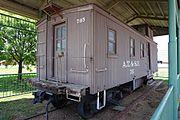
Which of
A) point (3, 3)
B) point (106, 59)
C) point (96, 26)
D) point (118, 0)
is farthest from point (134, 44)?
point (3, 3)

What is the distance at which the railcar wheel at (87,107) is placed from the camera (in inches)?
204

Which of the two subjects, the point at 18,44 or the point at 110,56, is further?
the point at 18,44

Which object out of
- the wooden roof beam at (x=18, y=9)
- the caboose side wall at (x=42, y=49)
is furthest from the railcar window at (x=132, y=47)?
the wooden roof beam at (x=18, y=9)

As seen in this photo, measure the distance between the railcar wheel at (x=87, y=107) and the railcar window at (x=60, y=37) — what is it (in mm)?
1842

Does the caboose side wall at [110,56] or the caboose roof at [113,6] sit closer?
the caboose side wall at [110,56]

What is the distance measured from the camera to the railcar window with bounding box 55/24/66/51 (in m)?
5.70

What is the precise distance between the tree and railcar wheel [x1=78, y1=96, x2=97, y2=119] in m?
9.01

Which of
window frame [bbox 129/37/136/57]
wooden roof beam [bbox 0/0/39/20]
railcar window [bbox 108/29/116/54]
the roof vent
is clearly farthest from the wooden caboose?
wooden roof beam [bbox 0/0/39/20]

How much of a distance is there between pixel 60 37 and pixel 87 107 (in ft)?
8.05

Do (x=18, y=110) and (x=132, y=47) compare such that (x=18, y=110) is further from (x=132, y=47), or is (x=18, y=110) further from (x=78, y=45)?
(x=132, y=47)

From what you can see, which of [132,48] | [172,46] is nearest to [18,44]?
[132,48]

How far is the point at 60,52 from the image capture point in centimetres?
568

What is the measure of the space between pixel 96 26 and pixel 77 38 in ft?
2.20

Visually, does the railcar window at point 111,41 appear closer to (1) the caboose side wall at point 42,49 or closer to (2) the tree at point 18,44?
(1) the caboose side wall at point 42,49
